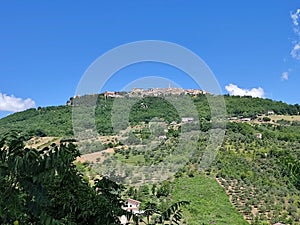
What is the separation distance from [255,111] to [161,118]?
3615cm

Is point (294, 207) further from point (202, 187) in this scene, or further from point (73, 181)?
point (73, 181)

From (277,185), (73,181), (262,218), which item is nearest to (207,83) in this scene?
(73,181)

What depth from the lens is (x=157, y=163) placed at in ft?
64.4

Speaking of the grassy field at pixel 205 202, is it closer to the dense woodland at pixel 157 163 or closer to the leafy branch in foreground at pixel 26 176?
the dense woodland at pixel 157 163

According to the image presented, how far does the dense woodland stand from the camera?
178 cm

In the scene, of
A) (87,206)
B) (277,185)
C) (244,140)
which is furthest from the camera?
(244,140)

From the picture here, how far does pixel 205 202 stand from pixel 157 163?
18271 mm

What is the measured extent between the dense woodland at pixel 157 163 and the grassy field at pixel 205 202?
104 millimetres

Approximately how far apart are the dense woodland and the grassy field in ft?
0.34

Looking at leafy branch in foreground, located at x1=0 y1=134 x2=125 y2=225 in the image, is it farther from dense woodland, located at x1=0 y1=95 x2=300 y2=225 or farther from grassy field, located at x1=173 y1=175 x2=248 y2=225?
grassy field, located at x1=173 y1=175 x2=248 y2=225

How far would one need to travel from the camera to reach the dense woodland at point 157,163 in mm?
1783

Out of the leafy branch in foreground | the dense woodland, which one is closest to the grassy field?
the dense woodland

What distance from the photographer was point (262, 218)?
31.5 meters

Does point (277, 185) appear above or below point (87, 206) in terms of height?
above
